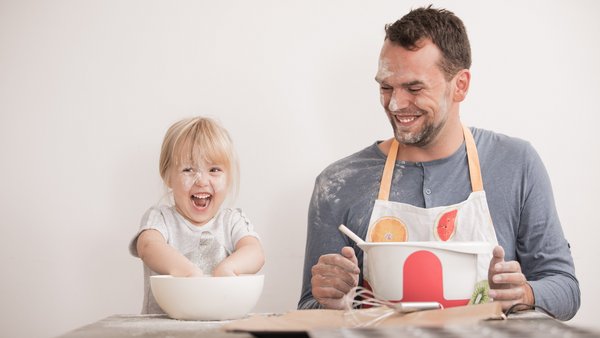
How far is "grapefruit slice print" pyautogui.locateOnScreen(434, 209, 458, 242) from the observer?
168 cm

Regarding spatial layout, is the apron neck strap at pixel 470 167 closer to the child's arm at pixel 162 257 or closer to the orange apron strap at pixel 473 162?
the orange apron strap at pixel 473 162

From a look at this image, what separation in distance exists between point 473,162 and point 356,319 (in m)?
0.86

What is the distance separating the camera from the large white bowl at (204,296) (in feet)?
4.07

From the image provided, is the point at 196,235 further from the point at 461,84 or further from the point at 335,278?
the point at 461,84

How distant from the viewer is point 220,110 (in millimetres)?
2012

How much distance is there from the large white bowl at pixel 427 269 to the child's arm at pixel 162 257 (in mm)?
539

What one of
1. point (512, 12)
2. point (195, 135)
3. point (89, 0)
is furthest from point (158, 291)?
point (512, 12)

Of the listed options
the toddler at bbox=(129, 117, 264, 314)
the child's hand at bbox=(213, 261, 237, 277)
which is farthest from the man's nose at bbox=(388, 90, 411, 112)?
the child's hand at bbox=(213, 261, 237, 277)

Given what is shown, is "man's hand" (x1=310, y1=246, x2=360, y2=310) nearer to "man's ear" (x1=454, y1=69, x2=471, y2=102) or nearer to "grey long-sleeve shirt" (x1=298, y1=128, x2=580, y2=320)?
"grey long-sleeve shirt" (x1=298, y1=128, x2=580, y2=320)

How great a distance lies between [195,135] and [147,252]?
34 cm

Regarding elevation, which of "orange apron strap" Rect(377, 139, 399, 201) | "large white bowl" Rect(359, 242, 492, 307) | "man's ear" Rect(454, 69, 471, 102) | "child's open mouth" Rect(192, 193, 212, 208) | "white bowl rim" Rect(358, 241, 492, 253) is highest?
"man's ear" Rect(454, 69, 471, 102)

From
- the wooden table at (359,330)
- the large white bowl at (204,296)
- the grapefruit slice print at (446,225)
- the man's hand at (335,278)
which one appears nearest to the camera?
the wooden table at (359,330)

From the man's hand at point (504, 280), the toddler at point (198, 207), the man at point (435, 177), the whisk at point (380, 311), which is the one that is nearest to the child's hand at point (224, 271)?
the toddler at point (198, 207)

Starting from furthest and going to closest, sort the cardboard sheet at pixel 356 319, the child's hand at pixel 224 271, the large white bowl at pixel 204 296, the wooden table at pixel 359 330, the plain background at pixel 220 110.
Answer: the plain background at pixel 220 110 → the child's hand at pixel 224 271 → the large white bowl at pixel 204 296 → the cardboard sheet at pixel 356 319 → the wooden table at pixel 359 330
